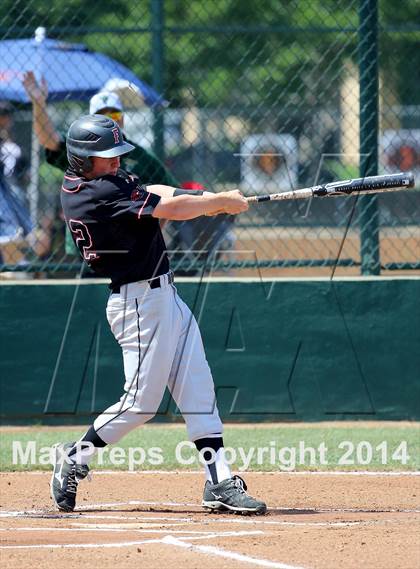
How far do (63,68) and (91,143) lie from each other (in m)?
4.89

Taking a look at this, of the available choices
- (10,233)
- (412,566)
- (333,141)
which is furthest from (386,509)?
(333,141)

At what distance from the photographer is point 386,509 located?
564 centimetres

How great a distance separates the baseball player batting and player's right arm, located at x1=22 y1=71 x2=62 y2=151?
106 inches

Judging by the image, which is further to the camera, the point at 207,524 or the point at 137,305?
the point at 137,305

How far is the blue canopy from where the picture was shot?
9.96m

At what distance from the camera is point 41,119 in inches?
325

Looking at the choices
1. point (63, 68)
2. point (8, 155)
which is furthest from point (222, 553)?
point (63, 68)

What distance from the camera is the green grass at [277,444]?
6941 millimetres

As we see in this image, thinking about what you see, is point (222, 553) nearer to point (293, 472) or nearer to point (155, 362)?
point (155, 362)

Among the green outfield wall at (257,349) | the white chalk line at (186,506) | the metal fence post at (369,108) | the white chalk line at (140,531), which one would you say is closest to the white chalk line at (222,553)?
the white chalk line at (140,531)

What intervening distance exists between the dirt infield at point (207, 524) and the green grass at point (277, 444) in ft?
0.76

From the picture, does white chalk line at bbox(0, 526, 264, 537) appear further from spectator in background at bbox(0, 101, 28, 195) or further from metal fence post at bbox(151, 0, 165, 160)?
spectator in background at bbox(0, 101, 28, 195)

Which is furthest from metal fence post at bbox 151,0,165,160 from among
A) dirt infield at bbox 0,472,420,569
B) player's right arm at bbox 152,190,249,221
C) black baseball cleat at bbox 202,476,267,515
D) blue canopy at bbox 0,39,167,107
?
black baseball cleat at bbox 202,476,267,515

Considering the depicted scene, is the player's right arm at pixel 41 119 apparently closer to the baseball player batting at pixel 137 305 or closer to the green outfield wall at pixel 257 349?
the green outfield wall at pixel 257 349
